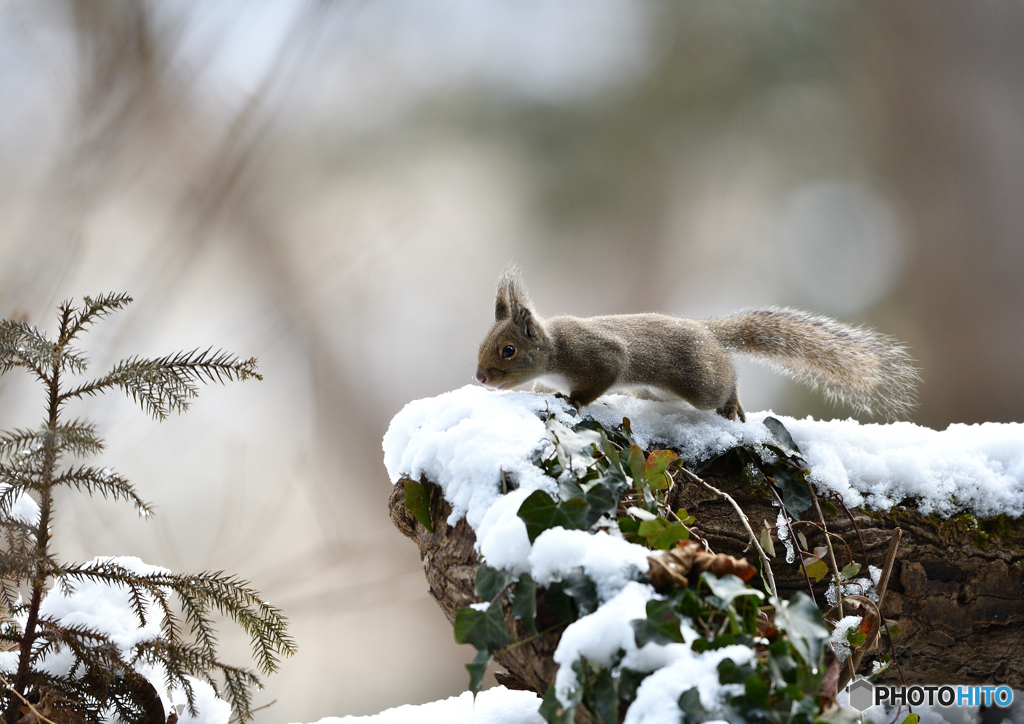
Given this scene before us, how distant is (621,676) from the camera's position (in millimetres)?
521

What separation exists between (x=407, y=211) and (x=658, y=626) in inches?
71.4

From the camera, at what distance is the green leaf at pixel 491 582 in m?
0.62

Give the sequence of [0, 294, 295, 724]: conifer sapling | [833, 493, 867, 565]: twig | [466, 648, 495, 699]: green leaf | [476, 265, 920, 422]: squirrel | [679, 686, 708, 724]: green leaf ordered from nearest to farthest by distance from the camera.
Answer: [679, 686, 708, 724]: green leaf
[466, 648, 495, 699]: green leaf
[0, 294, 295, 724]: conifer sapling
[833, 493, 867, 565]: twig
[476, 265, 920, 422]: squirrel

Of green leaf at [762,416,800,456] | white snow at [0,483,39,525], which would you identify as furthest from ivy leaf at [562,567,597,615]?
white snow at [0,483,39,525]

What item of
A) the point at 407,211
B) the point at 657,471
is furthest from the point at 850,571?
the point at 407,211

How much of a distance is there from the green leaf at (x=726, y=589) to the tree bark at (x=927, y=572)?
0.40 meters

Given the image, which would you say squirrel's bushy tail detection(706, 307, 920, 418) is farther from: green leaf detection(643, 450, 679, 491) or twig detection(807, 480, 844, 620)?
green leaf detection(643, 450, 679, 491)

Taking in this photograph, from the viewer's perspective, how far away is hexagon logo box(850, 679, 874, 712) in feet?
3.20

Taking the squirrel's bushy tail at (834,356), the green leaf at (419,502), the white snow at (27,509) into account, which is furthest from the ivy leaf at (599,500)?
the white snow at (27,509)

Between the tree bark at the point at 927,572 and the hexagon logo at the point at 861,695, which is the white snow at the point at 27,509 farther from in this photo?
the hexagon logo at the point at 861,695

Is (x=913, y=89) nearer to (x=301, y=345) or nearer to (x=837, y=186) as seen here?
(x=837, y=186)

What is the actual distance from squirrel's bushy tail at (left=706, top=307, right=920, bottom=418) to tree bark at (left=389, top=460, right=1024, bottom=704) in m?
0.28

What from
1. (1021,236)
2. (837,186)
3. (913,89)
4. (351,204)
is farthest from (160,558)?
(1021,236)

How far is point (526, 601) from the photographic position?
0.59 metres
